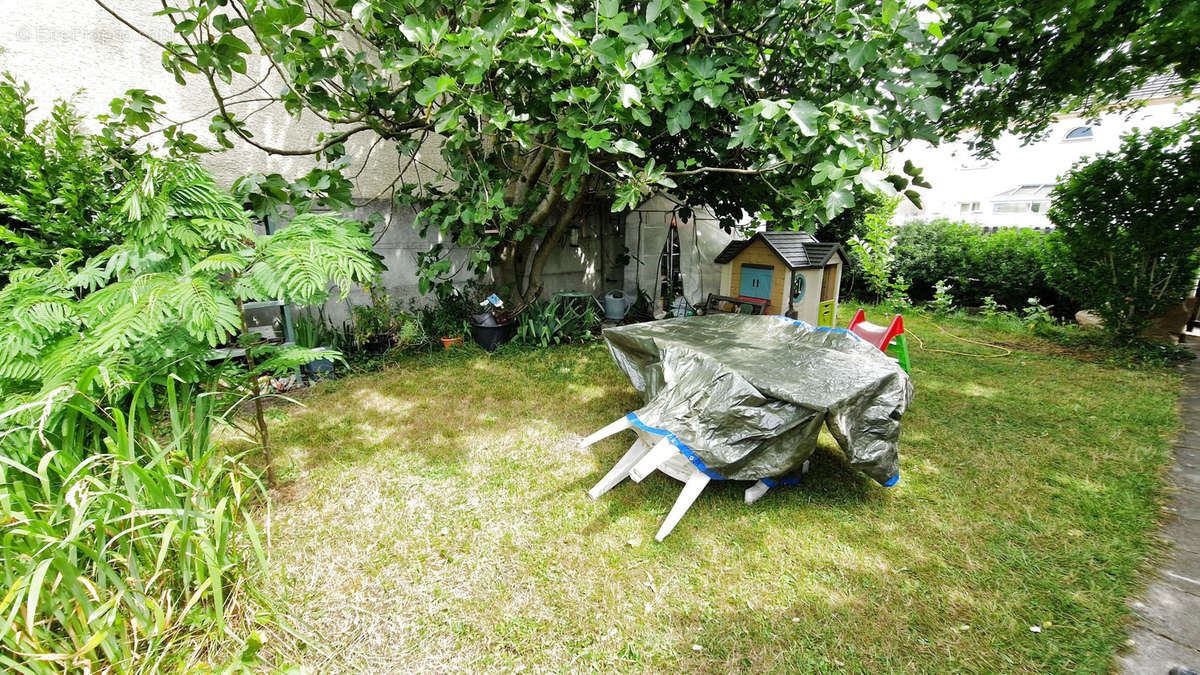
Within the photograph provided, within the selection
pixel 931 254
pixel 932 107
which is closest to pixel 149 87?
pixel 932 107

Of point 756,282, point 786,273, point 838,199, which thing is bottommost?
point 756,282

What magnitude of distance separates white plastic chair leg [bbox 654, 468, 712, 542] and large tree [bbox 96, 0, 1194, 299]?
1756mm

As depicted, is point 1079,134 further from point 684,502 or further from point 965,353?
point 684,502

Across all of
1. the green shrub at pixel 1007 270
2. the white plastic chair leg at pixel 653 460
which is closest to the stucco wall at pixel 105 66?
the white plastic chair leg at pixel 653 460

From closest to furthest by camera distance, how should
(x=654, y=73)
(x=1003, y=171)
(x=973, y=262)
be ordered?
(x=654, y=73) < (x=973, y=262) < (x=1003, y=171)

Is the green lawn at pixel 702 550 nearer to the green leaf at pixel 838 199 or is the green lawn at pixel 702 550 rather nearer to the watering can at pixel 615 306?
the green leaf at pixel 838 199

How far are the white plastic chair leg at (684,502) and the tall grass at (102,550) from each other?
191 cm

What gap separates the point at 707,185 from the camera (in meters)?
6.42

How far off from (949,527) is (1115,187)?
6084 millimetres

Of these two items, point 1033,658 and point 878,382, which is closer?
point 1033,658

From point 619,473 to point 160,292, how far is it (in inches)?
99.6

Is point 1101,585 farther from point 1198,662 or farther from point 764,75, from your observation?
point 764,75

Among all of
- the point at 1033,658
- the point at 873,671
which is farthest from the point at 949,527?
the point at 873,671

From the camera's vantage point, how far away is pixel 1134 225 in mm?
5820
